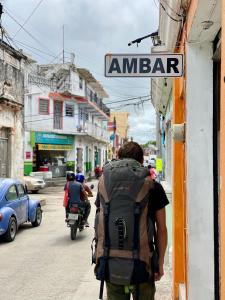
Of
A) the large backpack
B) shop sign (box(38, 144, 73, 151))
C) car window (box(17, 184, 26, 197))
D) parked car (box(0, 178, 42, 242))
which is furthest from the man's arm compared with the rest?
shop sign (box(38, 144, 73, 151))

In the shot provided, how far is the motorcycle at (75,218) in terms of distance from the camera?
37.4 feet

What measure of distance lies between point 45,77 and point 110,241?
38.2 meters

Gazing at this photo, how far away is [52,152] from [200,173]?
37.7 meters

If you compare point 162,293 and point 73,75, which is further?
point 73,75

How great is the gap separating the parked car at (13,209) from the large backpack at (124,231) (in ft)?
25.3

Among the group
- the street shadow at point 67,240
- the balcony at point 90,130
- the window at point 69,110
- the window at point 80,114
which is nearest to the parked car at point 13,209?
the street shadow at point 67,240

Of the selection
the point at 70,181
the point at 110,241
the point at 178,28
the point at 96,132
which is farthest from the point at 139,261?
the point at 96,132

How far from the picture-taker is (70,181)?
1198 cm

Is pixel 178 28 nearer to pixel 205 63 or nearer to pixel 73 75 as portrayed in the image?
pixel 205 63

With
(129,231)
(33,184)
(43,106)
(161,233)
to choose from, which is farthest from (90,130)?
(129,231)

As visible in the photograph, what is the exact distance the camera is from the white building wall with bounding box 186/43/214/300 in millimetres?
4328

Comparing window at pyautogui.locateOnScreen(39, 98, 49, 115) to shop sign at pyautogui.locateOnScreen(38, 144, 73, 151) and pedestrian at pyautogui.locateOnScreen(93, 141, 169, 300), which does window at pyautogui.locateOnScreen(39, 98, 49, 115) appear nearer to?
shop sign at pyautogui.locateOnScreen(38, 144, 73, 151)

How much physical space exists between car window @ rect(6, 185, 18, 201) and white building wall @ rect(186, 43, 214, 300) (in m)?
7.95

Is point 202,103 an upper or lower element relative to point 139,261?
upper
